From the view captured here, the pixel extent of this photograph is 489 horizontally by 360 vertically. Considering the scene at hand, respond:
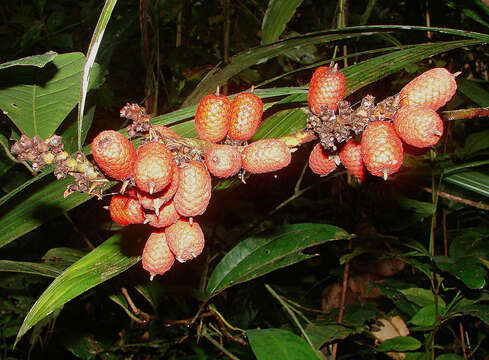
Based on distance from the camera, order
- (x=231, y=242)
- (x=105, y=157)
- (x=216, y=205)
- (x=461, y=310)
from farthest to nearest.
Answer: (x=216, y=205), (x=231, y=242), (x=461, y=310), (x=105, y=157)

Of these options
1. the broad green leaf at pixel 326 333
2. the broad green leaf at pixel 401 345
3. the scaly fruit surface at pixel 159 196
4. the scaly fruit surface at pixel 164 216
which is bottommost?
the broad green leaf at pixel 401 345

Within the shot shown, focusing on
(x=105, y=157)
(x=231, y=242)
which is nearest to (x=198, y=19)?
(x=231, y=242)

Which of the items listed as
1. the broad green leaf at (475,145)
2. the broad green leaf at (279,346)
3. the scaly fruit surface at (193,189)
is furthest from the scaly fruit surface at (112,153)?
the broad green leaf at (475,145)

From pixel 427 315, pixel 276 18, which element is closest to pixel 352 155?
pixel 276 18

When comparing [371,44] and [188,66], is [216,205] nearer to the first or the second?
[188,66]

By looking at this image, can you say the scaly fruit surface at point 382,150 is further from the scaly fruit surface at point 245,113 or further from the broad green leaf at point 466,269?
the broad green leaf at point 466,269

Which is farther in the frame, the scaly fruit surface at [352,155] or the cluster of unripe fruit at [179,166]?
the scaly fruit surface at [352,155]

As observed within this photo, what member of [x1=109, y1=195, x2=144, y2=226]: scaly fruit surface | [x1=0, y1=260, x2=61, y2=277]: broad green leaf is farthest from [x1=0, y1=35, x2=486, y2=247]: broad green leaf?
[x1=109, y1=195, x2=144, y2=226]: scaly fruit surface
